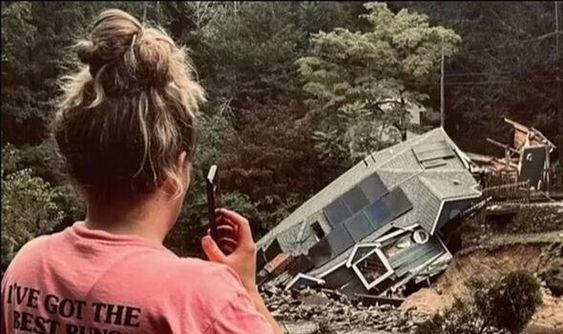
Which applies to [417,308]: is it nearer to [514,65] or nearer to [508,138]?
[508,138]

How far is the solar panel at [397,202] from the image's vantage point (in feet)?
5.42

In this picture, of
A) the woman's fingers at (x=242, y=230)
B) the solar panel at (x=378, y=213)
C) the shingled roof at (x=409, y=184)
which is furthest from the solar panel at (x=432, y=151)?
the woman's fingers at (x=242, y=230)

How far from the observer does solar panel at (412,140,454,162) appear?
163 cm

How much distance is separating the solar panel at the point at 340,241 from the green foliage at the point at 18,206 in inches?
23.2

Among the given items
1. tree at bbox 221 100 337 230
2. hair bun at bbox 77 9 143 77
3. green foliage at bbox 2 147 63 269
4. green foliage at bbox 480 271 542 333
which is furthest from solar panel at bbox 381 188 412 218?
hair bun at bbox 77 9 143 77

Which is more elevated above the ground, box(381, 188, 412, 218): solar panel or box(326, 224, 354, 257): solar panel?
box(381, 188, 412, 218): solar panel

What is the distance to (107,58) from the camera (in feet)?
3.14

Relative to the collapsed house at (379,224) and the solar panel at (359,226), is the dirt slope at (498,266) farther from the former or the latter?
the solar panel at (359,226)

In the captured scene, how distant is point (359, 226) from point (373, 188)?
8 cm

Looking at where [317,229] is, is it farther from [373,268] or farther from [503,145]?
[503,145]

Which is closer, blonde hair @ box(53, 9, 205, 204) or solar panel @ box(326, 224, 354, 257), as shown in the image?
blonde hair @ box(53, 9, 205, 204)

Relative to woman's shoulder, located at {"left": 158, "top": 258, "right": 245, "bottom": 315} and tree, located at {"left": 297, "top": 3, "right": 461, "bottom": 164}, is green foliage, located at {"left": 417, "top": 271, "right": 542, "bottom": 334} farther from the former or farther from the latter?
woman's shoulder, located at {"left": 158, "top": 258, "right": 245, "bottom": 315}

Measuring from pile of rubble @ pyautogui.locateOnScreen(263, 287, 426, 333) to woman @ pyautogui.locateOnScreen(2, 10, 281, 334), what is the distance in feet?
2.38

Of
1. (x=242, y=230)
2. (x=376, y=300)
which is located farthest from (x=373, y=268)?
(x=242, y=230)
